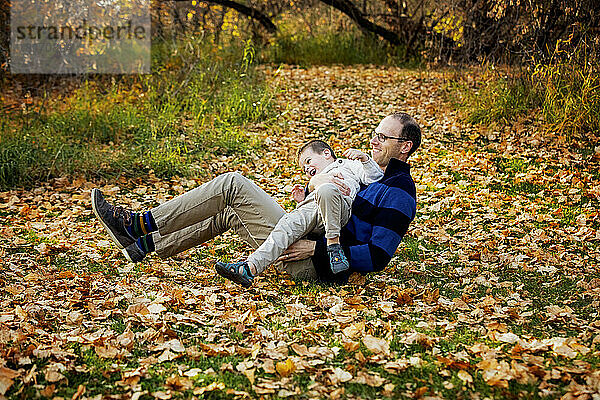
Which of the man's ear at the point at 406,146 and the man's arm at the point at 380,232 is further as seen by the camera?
the man's ear at the point at 406,146

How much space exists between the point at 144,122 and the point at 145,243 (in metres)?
4.78

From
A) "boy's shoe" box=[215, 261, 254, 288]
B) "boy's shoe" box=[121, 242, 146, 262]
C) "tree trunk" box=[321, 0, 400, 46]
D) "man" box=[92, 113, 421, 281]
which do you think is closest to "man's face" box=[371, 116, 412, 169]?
"man" box=[92, 113, 421, 281]

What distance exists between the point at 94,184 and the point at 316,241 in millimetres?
3824

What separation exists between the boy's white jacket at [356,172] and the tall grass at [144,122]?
360 cm

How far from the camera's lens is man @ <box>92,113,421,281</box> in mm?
3719

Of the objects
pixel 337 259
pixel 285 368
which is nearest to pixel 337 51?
pixel 337 259

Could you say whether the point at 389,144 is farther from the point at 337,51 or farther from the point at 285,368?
the point at 337,51

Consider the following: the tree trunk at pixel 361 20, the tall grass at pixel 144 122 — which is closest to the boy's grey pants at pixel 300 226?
the tall grass at pixel 144 122

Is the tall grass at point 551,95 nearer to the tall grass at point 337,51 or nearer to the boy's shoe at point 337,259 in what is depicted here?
the tall grass at point 337,51

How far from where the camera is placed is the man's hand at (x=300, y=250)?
3.71m

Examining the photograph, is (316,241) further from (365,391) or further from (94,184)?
(94,184)

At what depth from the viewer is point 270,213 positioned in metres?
3.83

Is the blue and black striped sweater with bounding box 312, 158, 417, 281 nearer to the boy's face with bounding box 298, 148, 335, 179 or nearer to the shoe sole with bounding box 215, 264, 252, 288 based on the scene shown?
the boy's face with bounding box 298, 148, 335, 179

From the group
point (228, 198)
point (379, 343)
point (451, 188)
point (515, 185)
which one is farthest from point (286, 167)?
point (379, 343)
